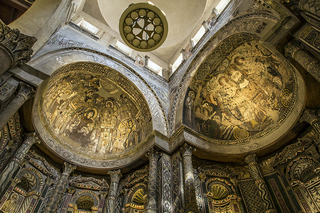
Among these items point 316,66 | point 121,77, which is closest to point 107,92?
point 121,77

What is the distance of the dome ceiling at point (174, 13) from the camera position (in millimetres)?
13328

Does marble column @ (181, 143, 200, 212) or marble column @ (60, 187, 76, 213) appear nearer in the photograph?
marble column @ (181, 143, 200, 212)

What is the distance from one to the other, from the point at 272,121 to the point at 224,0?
24.2 feet

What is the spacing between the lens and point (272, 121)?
28.7 feet

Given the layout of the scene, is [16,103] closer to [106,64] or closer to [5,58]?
[5,58]

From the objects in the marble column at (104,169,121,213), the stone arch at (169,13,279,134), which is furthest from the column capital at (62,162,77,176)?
the stone arch at (169,13,279,134)

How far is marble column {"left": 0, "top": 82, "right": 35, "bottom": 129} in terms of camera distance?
18.8 feet

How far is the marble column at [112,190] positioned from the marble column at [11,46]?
6107mm

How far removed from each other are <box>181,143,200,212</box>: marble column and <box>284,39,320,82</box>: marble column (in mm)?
4668

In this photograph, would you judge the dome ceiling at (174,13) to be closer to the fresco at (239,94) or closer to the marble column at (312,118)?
the fresco at (239,94)

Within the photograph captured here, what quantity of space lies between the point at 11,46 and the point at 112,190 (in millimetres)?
6790

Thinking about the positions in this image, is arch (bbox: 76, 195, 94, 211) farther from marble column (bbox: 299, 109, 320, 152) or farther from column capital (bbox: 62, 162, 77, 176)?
marble column (bbox: 299, 109, 320, 152)

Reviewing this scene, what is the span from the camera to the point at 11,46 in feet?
18.0

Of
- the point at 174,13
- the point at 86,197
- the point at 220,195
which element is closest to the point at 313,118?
the point at 220,195
